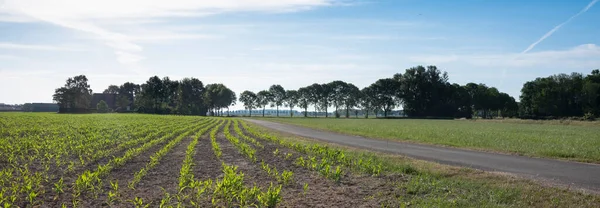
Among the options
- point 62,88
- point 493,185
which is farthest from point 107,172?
point 62,88

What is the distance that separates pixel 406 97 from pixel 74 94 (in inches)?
4479

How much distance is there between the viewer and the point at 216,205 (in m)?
8.83

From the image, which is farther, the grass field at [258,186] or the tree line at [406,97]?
the tree line at [406,97]

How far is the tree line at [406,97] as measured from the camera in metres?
133

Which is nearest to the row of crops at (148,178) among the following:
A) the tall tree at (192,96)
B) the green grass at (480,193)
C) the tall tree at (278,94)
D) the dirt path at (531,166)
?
the green grass at (480,193)

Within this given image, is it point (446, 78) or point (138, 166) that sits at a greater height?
point (446, 78)

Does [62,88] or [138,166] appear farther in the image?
[62,88]

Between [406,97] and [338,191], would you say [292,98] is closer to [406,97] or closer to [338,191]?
[406,97]

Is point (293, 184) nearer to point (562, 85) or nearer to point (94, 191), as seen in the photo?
point (94, 191)

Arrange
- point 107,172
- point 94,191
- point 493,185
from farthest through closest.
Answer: point 107,172 → point 493,185 → point 94,191

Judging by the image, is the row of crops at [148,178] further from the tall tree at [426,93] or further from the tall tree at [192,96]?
the tall tree at [192,96]

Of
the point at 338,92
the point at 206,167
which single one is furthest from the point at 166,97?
the point at 206,167

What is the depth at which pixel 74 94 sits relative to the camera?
14475 cm

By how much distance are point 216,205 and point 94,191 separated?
3.19m
